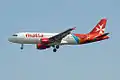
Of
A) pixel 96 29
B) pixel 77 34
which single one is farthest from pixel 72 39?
pixel 96 29

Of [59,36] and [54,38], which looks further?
[59,36]

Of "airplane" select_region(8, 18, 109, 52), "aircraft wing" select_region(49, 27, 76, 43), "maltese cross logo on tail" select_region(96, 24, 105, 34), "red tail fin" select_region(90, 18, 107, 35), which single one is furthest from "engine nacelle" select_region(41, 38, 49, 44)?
"maltese cross logo on tail" select_region(96, 24, 105, 34)

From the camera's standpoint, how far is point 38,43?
130500mm

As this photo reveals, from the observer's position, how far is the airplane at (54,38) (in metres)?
129

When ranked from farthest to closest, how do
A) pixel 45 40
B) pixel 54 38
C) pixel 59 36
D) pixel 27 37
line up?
pixel 59 36
pixel 54 38
pixel 27 37
pixel 45 40

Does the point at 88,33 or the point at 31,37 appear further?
the point at 88,33

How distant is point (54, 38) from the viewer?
131 m

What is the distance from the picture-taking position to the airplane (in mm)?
129200

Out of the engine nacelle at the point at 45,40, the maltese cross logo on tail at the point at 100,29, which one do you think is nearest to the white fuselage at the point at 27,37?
the engine nacelle at the point at 45,40

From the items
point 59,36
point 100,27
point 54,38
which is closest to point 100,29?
point 100,27

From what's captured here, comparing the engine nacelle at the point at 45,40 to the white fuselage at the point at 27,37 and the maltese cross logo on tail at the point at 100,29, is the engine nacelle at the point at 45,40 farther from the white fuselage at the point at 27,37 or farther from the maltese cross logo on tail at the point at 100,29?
the maltese cross logo on tail at the point at 100,29

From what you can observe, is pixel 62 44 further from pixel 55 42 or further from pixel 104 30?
pixel 104 30

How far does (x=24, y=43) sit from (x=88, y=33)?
920 inches

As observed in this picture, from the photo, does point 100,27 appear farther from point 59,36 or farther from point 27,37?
point 27,37
